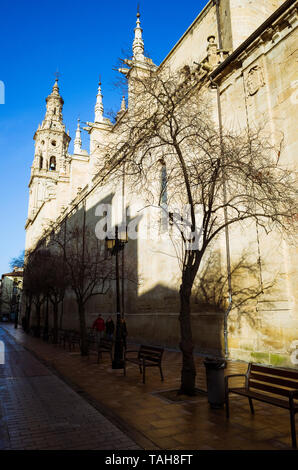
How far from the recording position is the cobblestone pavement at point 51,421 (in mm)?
4289

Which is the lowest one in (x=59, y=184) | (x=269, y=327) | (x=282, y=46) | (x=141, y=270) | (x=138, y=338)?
(x=138, y=338)

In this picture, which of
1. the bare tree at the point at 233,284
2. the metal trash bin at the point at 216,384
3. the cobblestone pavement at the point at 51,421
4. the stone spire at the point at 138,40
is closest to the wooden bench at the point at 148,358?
the cobblestone pavement at the point at 51,421

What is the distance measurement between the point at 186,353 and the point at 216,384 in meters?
1.20

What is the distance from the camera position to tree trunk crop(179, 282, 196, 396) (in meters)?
6.69

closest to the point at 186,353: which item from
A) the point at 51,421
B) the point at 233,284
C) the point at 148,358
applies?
the point at 148,358

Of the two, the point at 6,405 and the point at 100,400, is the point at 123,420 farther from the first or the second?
the point at 6,405

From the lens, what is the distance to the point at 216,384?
574 cm

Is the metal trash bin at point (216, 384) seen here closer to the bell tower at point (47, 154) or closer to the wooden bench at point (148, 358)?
the wooden bench at point (148, 358)

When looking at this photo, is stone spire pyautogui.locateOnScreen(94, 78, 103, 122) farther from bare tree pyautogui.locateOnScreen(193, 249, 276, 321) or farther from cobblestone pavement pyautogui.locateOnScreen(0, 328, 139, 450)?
cobblestone pavement pyautogui.locateOnScreen(0, 328, 139, 450)

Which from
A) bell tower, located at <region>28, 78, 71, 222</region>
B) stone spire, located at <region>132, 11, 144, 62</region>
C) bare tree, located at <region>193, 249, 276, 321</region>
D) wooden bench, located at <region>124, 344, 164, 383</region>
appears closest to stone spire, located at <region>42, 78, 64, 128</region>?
bell tower, located at <region>28, 78, 71, 222</region>

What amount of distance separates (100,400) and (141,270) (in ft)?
42.8
